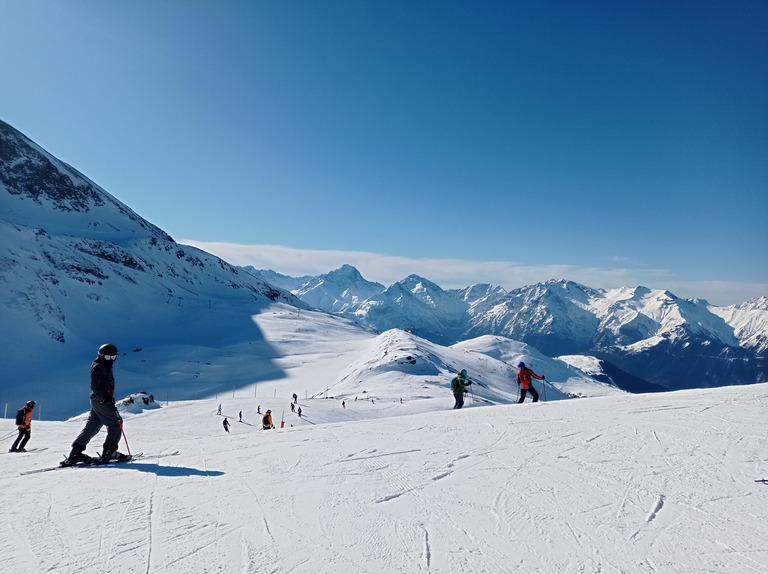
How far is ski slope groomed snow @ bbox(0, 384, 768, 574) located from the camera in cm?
371

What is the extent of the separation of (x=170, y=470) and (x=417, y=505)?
4.58 meters

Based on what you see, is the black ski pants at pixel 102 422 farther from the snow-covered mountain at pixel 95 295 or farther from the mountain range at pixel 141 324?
the snow-covered mountain at pixel 95 295

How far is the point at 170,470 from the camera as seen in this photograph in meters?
6.79

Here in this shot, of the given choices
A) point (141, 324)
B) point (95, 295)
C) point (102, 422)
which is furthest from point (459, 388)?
point (95, 295)

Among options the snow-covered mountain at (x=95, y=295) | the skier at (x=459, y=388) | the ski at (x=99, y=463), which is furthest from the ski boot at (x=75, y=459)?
the snow-covered mountain at (x=95, y=295)

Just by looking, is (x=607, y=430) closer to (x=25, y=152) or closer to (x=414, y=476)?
(x=414, y=476)

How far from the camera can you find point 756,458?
21.4ft

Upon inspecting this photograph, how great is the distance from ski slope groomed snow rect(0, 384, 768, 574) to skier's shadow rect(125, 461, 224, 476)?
0.03m

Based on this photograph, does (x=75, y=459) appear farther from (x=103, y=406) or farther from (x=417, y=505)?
(x=417, y=505)

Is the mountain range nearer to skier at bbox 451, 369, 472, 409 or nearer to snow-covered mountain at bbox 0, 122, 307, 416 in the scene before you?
snow-covered mountain at bbox 0, 122, 307, 416

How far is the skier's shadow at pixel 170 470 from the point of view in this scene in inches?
255

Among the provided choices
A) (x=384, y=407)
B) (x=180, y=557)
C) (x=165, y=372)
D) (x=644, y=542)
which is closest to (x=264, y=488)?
(x=180, y=557)

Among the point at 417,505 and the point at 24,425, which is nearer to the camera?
the point at 417,505

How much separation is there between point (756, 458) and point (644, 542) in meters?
4.38
